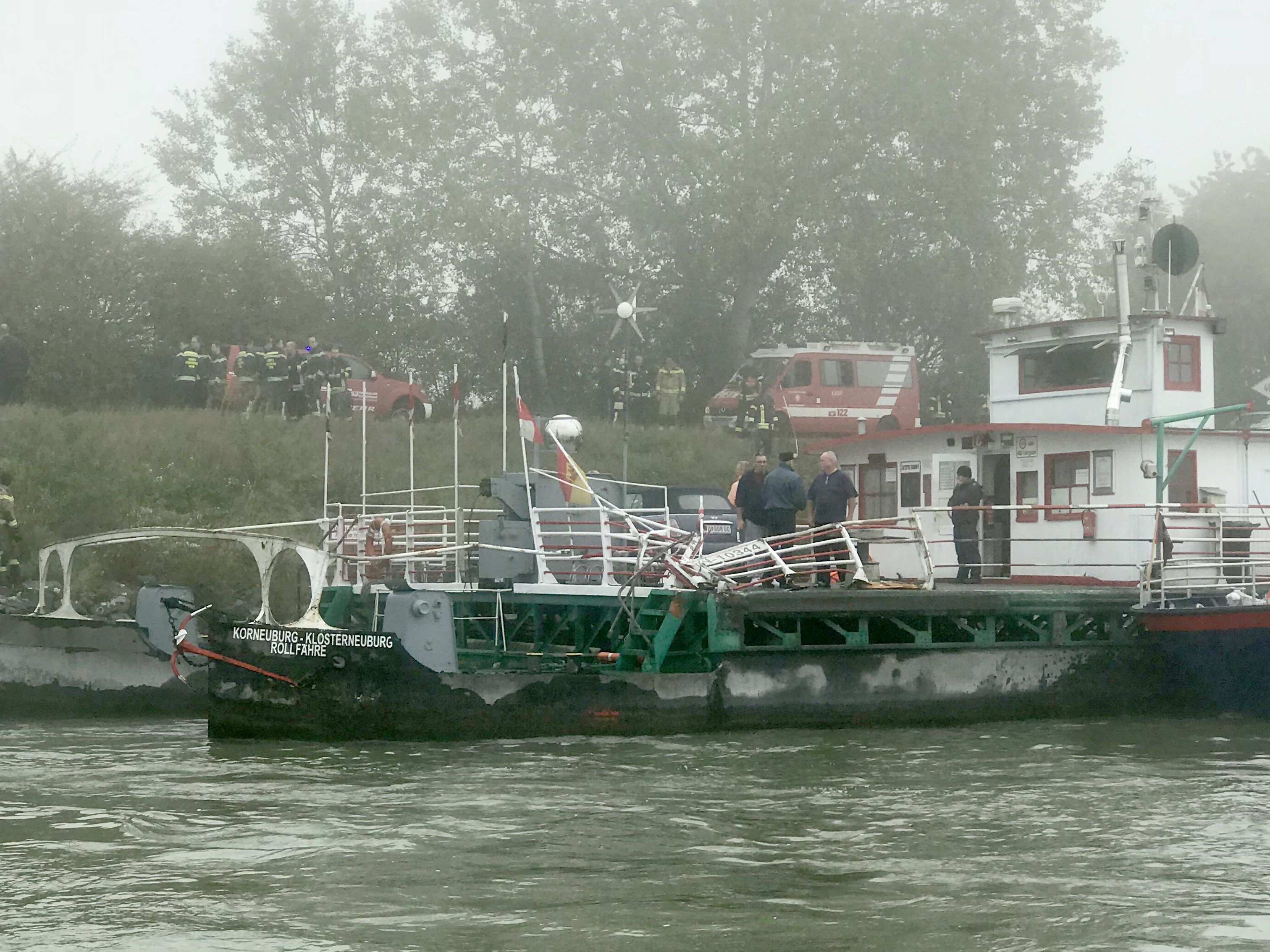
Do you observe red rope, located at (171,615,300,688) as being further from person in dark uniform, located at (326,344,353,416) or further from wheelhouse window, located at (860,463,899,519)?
person in dark uniform, located at (326,344,353,416)

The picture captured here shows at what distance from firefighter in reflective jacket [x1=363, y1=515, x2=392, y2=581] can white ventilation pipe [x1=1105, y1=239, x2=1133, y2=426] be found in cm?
871

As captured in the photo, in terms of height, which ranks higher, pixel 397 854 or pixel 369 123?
pixel 369 123

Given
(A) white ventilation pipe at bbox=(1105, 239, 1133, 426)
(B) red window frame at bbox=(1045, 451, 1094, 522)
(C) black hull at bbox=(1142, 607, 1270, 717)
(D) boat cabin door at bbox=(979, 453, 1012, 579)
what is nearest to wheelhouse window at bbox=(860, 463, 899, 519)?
(D) boat cabin door at bbox=(979, 453, 1012, 579)

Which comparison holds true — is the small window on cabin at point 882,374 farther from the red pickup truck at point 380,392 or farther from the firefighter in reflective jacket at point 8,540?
the firefighter in reflective jacket at point 8,540

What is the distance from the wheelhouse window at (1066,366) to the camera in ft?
70.6

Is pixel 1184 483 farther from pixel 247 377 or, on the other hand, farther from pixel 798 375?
pixel 247 377

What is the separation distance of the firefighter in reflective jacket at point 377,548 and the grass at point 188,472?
4845 mm

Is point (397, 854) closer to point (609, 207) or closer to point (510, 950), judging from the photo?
point (510, 950)

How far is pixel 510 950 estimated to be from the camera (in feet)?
28.2

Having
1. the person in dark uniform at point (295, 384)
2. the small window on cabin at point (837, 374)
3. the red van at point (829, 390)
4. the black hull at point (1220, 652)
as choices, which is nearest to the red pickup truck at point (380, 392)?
the person in dark uniform at point (295, 384)

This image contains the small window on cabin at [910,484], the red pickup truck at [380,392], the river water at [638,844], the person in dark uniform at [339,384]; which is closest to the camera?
the river water at [638,844]

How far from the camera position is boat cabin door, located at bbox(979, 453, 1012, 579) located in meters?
21.2

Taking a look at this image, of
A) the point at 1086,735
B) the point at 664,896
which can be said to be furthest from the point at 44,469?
the point at 664,896

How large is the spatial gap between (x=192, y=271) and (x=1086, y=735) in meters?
25.5
